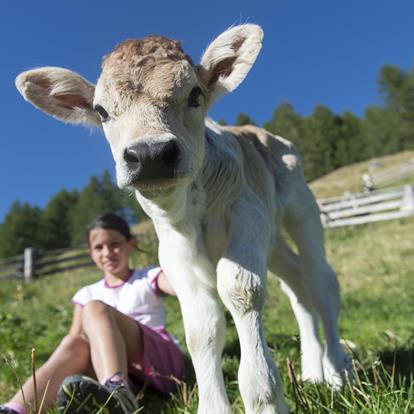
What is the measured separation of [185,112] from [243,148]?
3.80ft

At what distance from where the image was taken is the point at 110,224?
16.0 feet

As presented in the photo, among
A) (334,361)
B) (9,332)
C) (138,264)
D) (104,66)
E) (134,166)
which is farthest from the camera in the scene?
(138,264)

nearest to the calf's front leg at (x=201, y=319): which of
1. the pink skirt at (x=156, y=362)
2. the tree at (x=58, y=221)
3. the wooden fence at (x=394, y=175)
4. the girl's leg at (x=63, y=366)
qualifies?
the pink skirt at (x=156, y=362)

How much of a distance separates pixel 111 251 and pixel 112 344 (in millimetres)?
1370

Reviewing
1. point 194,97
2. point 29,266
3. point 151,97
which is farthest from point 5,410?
point 29,266

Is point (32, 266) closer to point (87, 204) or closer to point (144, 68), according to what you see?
point (144, 68)

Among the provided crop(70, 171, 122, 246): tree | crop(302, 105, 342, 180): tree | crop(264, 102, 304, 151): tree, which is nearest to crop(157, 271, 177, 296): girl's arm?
crop(302, 105, 342, 180): tree

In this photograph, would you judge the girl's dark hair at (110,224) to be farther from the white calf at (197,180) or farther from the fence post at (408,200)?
the fence post at (408,200)

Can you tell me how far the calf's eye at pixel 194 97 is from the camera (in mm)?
2834

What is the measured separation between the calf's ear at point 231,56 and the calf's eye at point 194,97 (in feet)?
0.71

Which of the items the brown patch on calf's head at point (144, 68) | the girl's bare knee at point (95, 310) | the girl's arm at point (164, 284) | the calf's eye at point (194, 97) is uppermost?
the brown patch on calf's head at point (144, 68)

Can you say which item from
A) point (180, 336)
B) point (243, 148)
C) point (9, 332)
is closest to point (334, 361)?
point (243, 148)

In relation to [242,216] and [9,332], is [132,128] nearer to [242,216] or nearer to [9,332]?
[242,216]

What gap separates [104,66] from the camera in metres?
2.96
